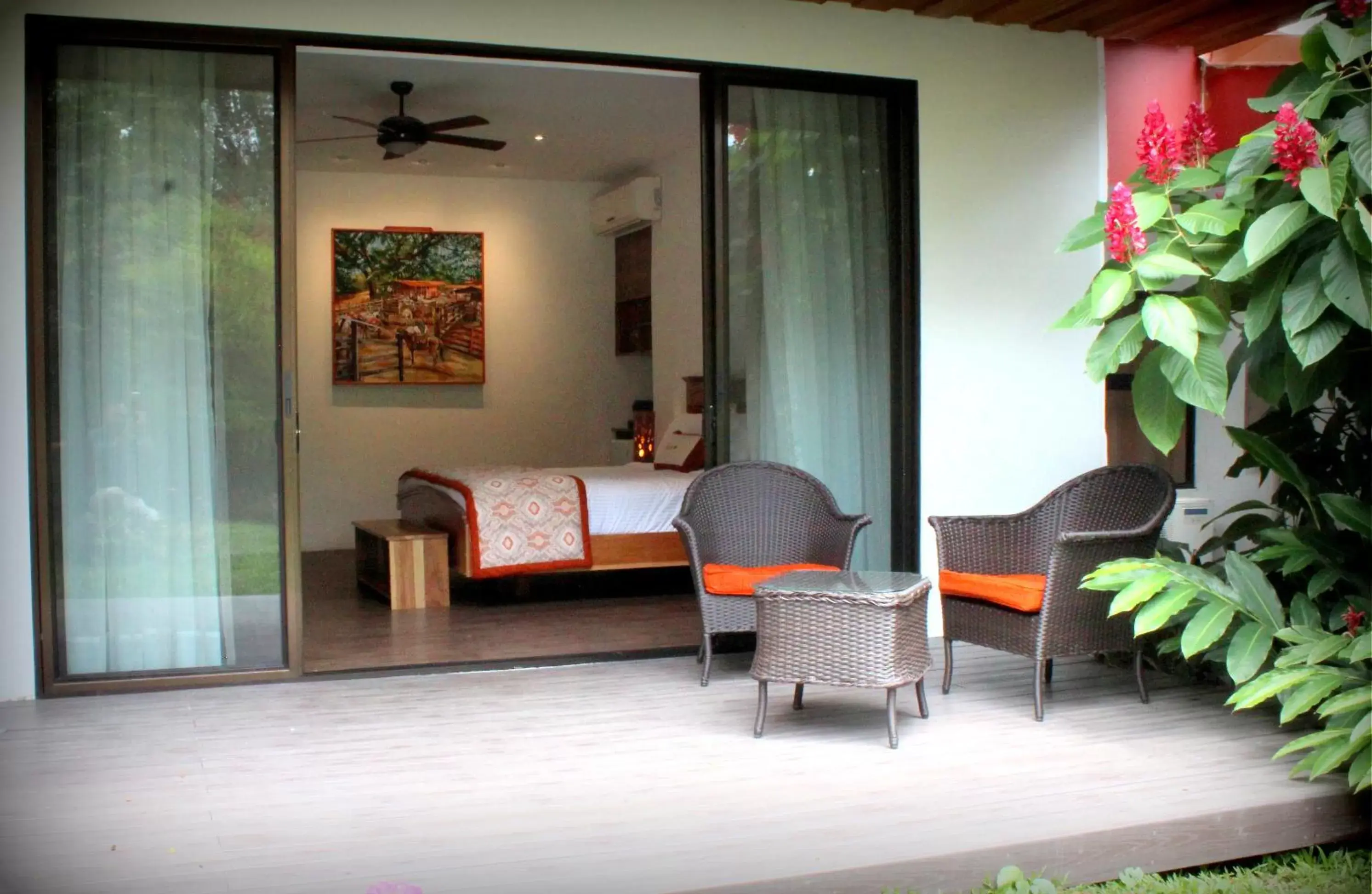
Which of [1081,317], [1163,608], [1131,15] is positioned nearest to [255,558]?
[1081,317]

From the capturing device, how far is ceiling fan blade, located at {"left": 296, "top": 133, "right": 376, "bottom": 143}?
8.38 metres

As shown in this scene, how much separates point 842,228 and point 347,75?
3.09 m

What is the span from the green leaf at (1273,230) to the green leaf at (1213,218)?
0.13 metres

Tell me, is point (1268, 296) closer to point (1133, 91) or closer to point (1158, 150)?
point (1158, 150)

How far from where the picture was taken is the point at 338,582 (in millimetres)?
7812

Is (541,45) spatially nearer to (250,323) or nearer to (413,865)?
(250,323)

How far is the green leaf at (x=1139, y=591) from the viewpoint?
3.80 meters

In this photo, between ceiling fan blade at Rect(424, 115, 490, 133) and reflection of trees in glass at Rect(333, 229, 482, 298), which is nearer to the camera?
ceiling fan blade at Rect(424, 115, 490, 133)

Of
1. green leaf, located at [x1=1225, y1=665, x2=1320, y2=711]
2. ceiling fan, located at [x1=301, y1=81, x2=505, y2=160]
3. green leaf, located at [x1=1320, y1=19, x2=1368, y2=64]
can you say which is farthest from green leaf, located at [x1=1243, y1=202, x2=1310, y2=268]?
ceiling fan, located at [x1=301, y1=81, x2=505, y2=160]

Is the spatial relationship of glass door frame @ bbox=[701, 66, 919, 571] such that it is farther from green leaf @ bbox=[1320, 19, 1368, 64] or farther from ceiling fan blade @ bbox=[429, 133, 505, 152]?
ceiling fan blade @ bbox=[429, 133, 505, 152]

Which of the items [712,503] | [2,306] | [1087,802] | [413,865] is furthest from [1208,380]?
[2,306]

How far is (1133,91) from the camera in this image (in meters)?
6.12

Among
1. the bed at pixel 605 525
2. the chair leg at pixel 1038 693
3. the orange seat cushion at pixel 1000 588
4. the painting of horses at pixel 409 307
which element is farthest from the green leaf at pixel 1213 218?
the painting of horses at pixel 409 307

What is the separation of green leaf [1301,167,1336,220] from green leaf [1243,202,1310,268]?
0.17ft
